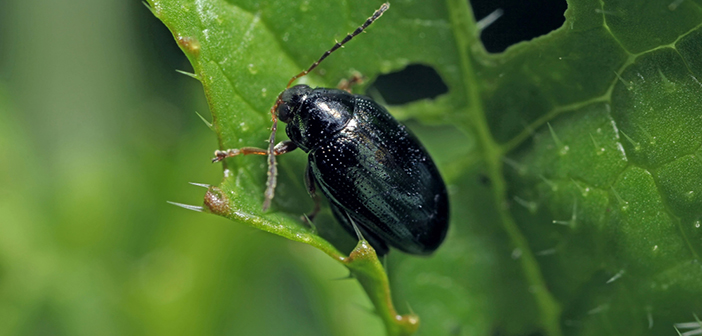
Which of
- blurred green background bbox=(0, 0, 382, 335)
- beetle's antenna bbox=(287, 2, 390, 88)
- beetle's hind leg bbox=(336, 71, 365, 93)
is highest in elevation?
beetle's antenna bbox=(287, 2, 390, 88)

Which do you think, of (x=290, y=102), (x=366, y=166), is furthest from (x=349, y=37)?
(x=366, y=166)

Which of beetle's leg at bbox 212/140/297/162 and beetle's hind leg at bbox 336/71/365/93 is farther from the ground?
beetle's hind leg at bbox 336/71/365/93

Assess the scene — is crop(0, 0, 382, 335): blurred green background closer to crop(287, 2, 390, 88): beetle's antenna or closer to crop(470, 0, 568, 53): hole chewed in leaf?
crop(287, 2, 390, 88): beetle's antenna

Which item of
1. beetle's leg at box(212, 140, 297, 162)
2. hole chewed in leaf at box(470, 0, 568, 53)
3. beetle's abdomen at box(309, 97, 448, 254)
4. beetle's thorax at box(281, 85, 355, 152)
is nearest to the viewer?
beetle's leg at box(212, 140, 297, 162)

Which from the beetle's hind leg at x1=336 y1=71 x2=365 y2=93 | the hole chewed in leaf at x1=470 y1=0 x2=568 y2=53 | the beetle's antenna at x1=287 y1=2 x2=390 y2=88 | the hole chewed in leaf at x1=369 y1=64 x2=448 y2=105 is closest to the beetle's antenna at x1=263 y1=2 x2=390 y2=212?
the beetle's antenna at x1=287 y1=2 x2=390 y2=88

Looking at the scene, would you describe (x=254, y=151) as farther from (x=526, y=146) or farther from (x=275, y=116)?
(x=526, y=146)

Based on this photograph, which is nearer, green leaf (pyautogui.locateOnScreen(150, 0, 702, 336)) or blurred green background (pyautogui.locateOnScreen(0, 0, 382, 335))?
green leaf (pyautogui.locateOnScreen(150, 0, 702, 336))
